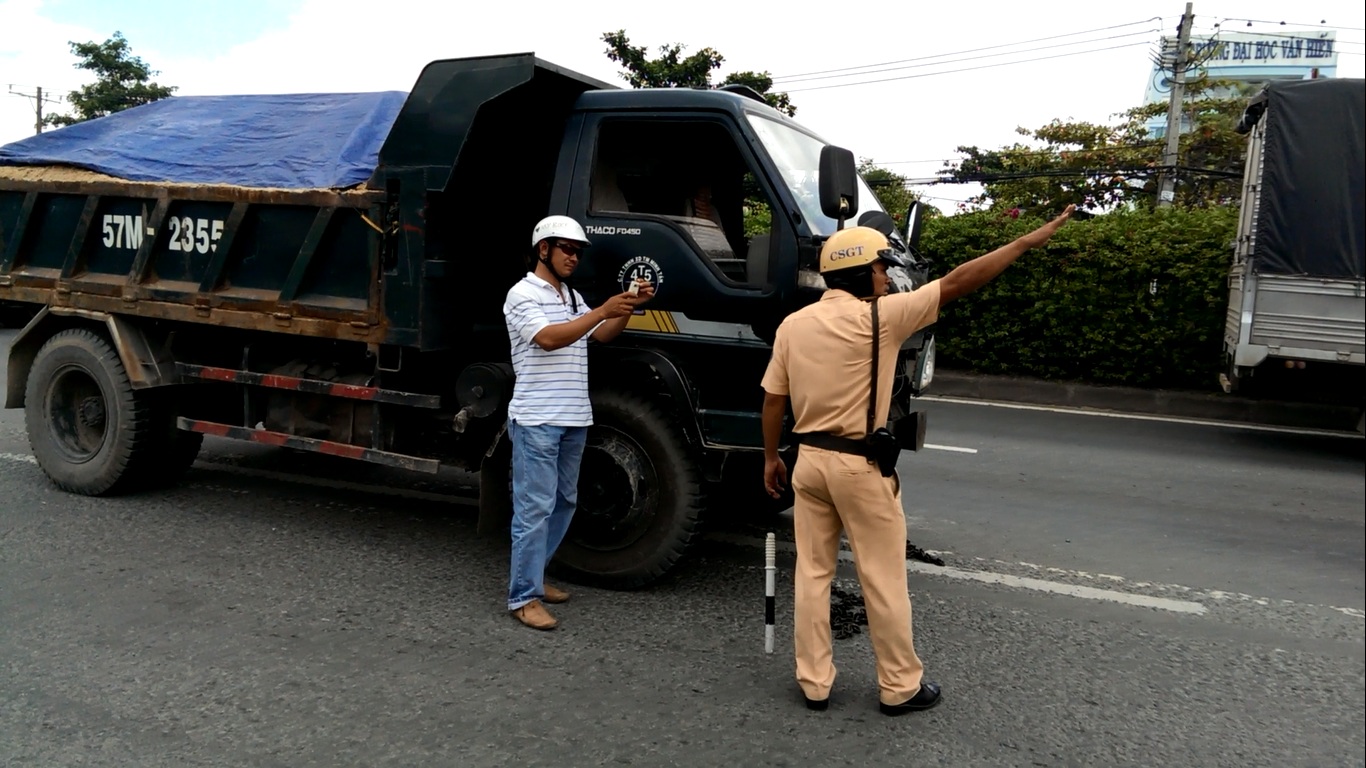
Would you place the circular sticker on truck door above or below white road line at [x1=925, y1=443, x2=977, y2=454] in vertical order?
above

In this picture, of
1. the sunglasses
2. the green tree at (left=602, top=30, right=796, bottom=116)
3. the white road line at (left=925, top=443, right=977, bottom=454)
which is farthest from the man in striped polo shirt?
the green tree at (left=602, top=30, right=796, bottom=116)

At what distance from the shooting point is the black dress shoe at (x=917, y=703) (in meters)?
3.60

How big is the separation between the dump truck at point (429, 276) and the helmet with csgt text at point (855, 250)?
0.70 m

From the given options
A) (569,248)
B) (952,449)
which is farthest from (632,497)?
(952,449)

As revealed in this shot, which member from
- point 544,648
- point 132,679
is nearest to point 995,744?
point 544,648

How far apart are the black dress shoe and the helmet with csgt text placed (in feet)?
4.97

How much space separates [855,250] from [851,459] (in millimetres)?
718

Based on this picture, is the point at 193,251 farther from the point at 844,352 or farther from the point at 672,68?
the point at 672,68

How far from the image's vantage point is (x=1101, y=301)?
12.6 metres

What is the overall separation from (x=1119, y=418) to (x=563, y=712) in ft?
30.8

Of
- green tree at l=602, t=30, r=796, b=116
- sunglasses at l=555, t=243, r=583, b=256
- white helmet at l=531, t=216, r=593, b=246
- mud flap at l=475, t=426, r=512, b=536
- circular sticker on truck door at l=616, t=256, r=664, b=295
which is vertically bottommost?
mud flap at l=475, t=426, r=512, b=536

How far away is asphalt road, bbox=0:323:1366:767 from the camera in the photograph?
11.1 ft

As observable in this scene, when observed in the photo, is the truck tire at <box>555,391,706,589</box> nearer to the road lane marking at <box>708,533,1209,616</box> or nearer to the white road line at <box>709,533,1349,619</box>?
the road lane marking at <box>708,533,1209,616</box>

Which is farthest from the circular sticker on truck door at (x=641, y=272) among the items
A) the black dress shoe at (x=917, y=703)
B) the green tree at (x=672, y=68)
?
the green tree at (x=672, y=68)
